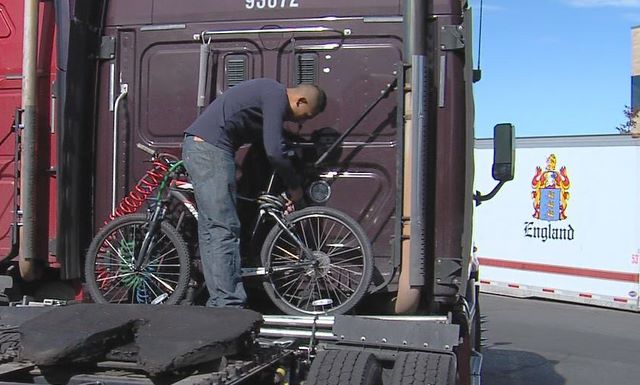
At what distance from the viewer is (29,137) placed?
468 cm

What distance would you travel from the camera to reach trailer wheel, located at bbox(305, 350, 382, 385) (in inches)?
139

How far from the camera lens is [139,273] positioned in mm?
4656

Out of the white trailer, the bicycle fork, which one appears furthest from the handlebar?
the white trailer

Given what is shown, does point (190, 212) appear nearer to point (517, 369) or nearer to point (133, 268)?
point (133, 268)

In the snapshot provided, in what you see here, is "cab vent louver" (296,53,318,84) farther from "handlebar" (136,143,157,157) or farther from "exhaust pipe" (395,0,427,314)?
"handlebar" (136,143,157,157)

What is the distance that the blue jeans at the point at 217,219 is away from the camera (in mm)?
4234

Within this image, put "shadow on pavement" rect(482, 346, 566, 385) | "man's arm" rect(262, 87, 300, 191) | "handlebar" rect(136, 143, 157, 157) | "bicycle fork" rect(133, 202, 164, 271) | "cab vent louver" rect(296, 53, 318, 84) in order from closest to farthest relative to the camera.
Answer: "man's arm" rect(262, 87, 300, 191) < "bicycle fork" rect(133, 202, 164, 271) < "cab vent louver" rect(296, 53, 318, 84) < "handlebar" rect(136, 143, 157, 157) < "shadow on pavement" rect(482, 346, 566, 385)

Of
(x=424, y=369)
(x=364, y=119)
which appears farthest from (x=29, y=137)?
(x=424, y=369)

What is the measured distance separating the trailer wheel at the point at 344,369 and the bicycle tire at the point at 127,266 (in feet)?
4.20

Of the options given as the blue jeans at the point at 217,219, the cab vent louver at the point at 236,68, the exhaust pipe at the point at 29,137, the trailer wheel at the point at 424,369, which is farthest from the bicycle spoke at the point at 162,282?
the trailer wheel at the point at 424,369

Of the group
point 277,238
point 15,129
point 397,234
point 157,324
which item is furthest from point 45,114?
point 397,234

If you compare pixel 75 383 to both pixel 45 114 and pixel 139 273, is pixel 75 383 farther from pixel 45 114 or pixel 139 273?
pixel 45 114

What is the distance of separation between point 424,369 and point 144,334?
127 centimetres

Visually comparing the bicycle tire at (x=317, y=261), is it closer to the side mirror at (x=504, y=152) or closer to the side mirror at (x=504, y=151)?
the side mirror at (x=504, y=152)
